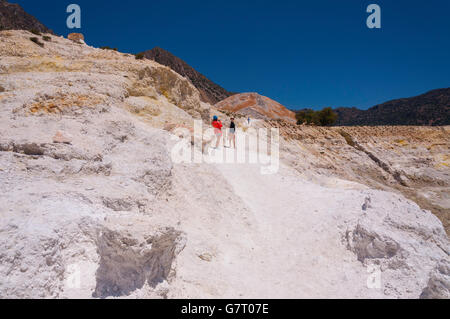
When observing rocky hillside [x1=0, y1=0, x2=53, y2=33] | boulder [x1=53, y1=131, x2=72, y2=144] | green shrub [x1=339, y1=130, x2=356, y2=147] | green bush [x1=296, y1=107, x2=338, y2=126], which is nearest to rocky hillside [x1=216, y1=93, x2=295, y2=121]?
green bush [x1=296, y1=107, x2=338, y2=126]

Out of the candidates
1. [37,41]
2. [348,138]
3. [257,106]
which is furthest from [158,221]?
[257,106]

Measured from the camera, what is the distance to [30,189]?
14.0ft

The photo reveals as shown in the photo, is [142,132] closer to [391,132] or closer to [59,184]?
[59,184]

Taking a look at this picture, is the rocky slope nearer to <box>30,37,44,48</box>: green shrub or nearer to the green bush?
<box>30,37,44,48</box>: green shrub

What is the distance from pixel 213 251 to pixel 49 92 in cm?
763

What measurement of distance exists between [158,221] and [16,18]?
92.1 m

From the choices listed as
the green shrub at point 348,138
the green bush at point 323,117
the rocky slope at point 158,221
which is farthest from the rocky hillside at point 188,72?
the rocky slope at point 158,221

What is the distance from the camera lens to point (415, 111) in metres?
65.7

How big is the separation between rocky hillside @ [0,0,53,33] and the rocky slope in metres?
71.8

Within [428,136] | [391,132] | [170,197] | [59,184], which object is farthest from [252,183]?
[428,136]

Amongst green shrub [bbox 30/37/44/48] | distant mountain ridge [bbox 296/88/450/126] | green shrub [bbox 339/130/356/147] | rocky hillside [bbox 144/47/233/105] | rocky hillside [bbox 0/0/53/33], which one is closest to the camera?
green shrub [bbox 30/37/44/48]

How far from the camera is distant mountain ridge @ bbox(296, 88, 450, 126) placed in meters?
59.7

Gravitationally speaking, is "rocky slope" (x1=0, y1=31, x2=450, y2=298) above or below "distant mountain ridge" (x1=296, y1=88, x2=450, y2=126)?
below

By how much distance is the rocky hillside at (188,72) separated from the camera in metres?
96.2
